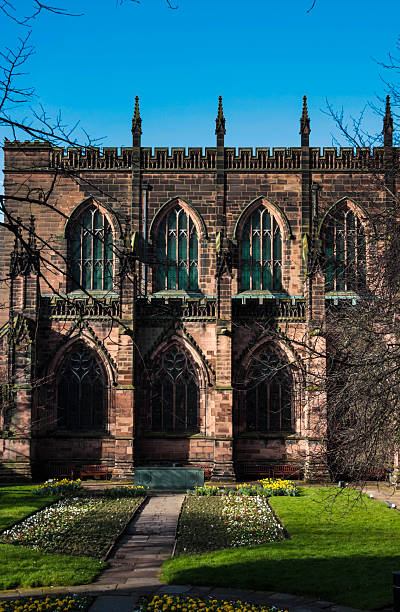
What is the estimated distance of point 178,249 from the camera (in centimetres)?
3167

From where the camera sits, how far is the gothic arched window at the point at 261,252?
31.6m

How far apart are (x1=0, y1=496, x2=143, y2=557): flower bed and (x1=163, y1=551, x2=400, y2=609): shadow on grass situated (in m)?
2.87

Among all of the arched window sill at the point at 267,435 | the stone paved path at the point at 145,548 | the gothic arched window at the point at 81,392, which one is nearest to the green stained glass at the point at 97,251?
the gothic arched window at the point at 81,392

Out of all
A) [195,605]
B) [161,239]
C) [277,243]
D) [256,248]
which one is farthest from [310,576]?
[161,239]

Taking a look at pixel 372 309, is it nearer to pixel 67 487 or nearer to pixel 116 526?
pixel 116 526

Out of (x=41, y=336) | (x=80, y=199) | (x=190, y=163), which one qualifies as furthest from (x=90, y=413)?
(x=190, y=163)

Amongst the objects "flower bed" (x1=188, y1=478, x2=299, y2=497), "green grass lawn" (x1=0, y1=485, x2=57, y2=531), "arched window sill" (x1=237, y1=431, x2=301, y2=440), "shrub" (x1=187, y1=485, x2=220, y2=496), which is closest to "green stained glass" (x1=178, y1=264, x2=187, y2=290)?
"arched window sill" (x1=237, y1=431, x2=301, y2=440)

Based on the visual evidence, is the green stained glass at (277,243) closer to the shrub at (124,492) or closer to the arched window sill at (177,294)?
the arched window sill at (177,294)

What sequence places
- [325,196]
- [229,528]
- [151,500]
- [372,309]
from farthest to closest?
[325,196] < [151,500] < [229,528] < [372,309]

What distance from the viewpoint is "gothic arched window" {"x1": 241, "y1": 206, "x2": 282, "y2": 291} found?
3161cm

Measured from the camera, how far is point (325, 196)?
104 feet

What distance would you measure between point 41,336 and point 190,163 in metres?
10.9

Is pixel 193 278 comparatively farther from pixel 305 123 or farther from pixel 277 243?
pixel 305 123

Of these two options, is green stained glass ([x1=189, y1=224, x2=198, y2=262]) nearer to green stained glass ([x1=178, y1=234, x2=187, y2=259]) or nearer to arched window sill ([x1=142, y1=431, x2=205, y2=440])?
green stained glass ([x1=178, y1=234, x2=187, y2=259])
